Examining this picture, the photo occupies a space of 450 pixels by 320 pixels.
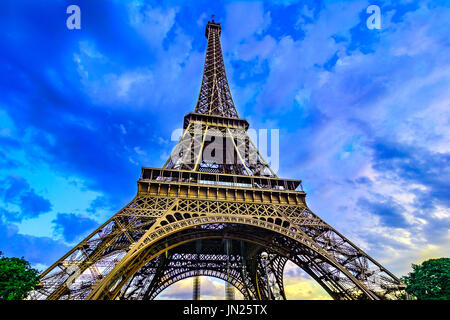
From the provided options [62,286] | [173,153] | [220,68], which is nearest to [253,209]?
[173,153]

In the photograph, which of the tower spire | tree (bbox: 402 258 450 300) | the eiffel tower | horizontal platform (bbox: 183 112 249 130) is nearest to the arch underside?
the eiffel tower

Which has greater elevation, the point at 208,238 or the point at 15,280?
the point at 208,238

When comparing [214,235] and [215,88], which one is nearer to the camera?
[214,235]

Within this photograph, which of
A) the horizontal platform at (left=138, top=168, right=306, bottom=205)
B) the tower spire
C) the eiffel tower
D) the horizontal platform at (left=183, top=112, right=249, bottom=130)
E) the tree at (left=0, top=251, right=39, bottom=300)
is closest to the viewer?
the tree at (left=0, top=251, right=39, bottom=300)

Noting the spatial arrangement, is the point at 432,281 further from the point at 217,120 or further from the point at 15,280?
the point at 15,280

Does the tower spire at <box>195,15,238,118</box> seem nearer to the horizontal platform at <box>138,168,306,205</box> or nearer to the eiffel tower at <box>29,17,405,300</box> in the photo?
the eiffel tower at <box>29,17,405,300</box>

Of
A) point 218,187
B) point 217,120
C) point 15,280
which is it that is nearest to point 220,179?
point 218,187
